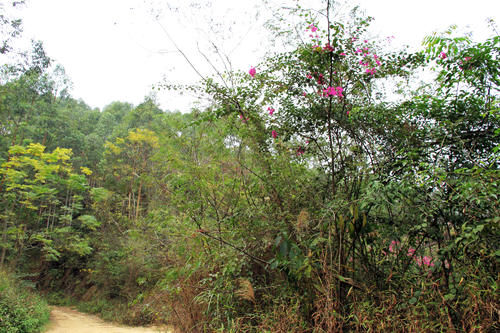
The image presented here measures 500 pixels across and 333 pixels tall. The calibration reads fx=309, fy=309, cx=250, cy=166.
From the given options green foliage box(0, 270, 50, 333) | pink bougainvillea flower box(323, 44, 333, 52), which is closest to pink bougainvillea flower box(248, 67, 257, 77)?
pink bougainvillea flower box(323, 44, 333, 52)

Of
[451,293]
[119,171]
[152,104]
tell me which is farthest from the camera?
[152,104]

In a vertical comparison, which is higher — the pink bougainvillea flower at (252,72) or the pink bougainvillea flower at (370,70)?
the pink bougainvillea flower at (252,72)

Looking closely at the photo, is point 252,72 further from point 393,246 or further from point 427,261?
point 427,261

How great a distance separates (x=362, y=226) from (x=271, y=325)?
3.13ft

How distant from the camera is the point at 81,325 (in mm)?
8227

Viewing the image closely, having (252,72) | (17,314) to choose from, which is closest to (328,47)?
(252,72)

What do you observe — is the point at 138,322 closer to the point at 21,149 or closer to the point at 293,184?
the point at 21,149

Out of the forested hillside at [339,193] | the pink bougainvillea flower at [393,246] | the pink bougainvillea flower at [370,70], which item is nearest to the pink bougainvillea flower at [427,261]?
the forested hillside at [339,193]

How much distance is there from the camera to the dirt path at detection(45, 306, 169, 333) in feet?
24.7

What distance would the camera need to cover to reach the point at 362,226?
82.7 inches

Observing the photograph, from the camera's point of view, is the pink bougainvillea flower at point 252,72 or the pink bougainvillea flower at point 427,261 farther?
the pink bougainvillea flower at point 252,72

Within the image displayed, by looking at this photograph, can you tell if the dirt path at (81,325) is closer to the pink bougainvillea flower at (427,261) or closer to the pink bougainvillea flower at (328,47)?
the pink bougainvillea flower at (427,261)

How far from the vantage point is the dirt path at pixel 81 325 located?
752cm

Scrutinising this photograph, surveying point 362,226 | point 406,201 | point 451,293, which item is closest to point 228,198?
point 362,226
